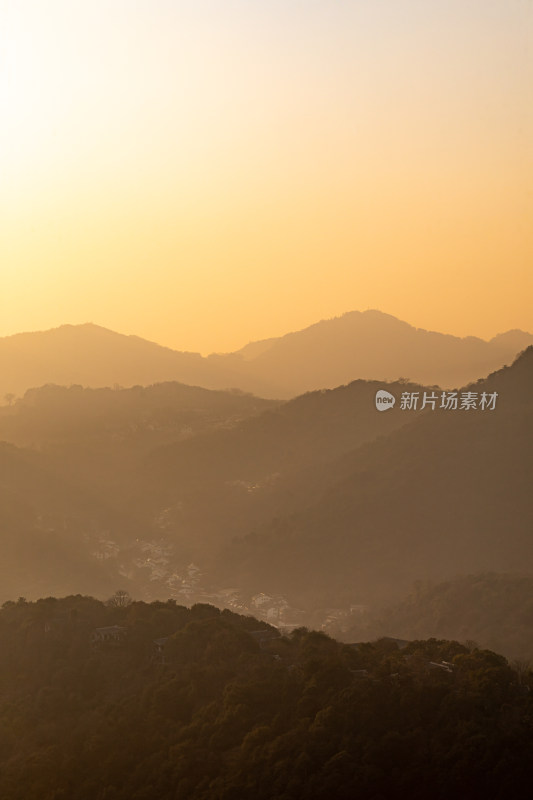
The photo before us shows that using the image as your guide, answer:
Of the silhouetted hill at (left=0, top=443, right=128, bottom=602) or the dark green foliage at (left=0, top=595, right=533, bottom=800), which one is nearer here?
the dark green foliage at (left=0, top=595, right=533, bottom=800)

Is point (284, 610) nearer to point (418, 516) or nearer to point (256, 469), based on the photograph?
point (418, 516)

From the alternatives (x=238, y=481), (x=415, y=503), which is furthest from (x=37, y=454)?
(x=415, y=503)

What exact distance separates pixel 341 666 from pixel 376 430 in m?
136

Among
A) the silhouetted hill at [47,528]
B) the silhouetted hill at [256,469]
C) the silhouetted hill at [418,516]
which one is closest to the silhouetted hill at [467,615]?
the silhouetted hill at [418,516]

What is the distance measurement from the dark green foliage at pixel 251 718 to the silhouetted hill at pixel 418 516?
73145 millimetres

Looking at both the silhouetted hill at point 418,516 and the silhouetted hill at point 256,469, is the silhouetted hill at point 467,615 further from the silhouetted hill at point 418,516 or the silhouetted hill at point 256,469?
the silhouetted hill at point 256,469

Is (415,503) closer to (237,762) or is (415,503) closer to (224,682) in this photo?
(224,682)

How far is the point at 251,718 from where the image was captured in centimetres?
5131

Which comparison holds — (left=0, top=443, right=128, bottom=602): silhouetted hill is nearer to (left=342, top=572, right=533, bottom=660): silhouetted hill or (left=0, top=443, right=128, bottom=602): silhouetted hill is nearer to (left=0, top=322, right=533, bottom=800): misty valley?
(left=0, top=322, right=533, bottom=800): misty valley

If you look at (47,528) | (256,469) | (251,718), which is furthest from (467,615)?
(256,469)

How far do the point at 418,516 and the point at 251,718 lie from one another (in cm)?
10084

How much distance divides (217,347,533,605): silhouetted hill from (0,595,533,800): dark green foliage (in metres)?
73.1

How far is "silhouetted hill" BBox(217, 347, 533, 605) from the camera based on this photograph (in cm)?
13838

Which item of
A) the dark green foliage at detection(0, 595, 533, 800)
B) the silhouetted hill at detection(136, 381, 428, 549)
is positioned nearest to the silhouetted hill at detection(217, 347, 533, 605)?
the silhouetted hill at detection(136, 381, 428, 549)
